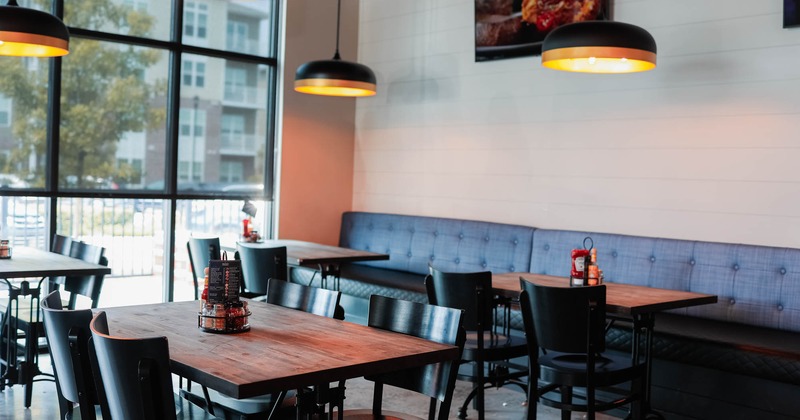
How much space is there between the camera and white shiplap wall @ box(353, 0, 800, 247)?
14.6ft

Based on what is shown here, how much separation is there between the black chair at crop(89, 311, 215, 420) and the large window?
153 inches

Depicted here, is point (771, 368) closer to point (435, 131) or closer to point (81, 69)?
point (435, 131)

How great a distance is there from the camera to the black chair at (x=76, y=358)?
7.50ft

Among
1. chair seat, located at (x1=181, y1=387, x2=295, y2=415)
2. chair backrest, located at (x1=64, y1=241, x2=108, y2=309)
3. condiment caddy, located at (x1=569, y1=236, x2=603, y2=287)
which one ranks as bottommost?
chair seat, located at (x1=181, y1=387, x2=295, y2=415)

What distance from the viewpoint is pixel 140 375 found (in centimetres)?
200

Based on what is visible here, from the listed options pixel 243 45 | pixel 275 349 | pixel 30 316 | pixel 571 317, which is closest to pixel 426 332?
pixel 275 349

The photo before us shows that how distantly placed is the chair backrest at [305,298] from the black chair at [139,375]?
104 cm

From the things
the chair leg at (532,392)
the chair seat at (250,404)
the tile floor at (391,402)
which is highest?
the chair seat at (250,404)

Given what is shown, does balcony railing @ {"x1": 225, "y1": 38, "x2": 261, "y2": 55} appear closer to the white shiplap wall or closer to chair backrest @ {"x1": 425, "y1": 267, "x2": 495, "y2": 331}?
the white shiplap wall

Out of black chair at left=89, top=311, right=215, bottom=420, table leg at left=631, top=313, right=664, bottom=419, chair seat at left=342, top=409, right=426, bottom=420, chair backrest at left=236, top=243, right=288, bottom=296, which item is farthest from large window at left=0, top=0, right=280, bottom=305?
black chair at left=89, top=311, right=215, bottom=420

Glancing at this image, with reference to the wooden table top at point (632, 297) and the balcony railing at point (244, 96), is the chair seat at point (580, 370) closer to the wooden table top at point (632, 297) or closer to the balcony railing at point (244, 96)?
the wooden table top at point (632, 297)

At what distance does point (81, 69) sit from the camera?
18.8 feet

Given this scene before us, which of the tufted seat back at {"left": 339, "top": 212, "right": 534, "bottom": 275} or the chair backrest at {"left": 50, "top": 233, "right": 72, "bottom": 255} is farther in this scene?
the tufted seat back at {"left": 339, "top": 212, "right": 534, "bottom": 275}

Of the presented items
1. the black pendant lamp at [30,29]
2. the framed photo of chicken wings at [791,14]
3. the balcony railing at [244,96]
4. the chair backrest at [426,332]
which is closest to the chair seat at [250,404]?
the chair backrest at [426,332]
